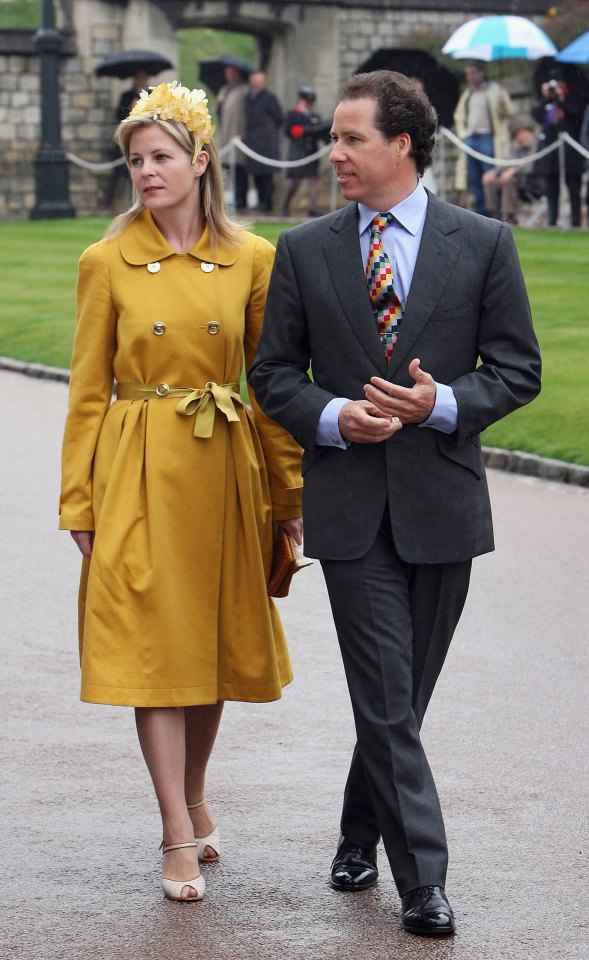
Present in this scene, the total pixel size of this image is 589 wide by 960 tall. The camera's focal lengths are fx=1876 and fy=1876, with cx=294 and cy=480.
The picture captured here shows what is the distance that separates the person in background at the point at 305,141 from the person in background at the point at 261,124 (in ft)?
1.03

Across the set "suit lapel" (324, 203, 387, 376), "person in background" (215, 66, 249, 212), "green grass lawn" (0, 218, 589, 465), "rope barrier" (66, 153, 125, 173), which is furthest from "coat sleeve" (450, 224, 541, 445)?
"rope barrier" (66, 153, 125, 173)

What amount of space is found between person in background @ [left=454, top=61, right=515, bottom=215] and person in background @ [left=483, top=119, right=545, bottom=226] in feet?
0.57

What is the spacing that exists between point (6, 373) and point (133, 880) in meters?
11.9

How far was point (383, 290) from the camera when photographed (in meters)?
4.51

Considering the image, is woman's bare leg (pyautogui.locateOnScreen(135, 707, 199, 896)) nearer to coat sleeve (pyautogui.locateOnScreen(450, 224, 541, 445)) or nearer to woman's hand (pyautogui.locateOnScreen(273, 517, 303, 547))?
woman's hand (pyautogui.locateOnScreen(273, 517, 303, 547))

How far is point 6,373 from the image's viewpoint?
16359 millimetres

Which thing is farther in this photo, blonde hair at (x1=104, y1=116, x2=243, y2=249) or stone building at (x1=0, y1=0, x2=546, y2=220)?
stone building at (x1=0, y1=0, x2=546, y2=220)

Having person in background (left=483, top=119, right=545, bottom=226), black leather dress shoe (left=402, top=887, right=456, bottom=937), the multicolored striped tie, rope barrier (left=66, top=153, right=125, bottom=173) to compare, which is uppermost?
the multicolored striped tie

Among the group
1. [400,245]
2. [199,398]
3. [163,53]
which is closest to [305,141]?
[163,53]

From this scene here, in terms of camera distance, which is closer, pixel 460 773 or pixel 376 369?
pixel 376 369

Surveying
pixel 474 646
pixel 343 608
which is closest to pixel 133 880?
pixel 343 608

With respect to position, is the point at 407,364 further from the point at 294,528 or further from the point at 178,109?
the point at 178,109

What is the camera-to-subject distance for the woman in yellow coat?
4688 millimetres

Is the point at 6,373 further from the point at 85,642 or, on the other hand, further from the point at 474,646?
the point at 85,642
